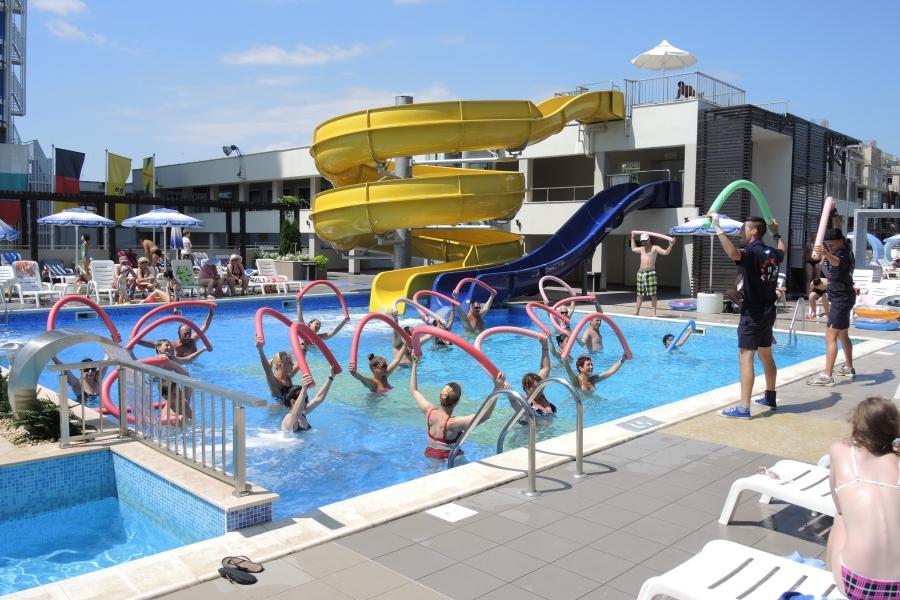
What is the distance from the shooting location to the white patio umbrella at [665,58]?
25109 mm

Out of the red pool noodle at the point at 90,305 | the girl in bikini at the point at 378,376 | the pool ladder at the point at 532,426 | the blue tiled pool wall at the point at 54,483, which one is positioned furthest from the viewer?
the girl in bikini at the point at 378,376

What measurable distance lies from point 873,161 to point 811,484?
86041mm

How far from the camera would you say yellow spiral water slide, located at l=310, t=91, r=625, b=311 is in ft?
62.5

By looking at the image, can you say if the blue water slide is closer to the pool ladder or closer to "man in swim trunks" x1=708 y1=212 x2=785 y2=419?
"man in swim trunks" x1=708 y1=212 x2=785 y2=419

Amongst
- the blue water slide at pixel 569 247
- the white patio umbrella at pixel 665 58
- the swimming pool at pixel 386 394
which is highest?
the white patio umbrella at pixel 665 58

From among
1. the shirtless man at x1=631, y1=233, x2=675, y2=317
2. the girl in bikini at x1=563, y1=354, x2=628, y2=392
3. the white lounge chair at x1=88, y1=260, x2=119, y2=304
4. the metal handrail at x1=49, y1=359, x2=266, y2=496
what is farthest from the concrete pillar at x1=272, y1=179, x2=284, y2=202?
the metal handrail at x1=49, y1=359, x2=266, y2=496

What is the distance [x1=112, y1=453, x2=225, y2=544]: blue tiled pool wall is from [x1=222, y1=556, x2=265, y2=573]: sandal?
66 centimetres

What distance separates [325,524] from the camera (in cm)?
Result: 449

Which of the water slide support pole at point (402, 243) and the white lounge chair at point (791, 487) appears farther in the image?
the water slide support pole at point (402, 243)

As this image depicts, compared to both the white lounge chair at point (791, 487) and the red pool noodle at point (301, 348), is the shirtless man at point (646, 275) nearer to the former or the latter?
the red pool noodle at point (301, 348)

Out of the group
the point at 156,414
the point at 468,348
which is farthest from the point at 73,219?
the point at 468,348

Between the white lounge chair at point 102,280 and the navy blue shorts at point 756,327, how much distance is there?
16.4 metres

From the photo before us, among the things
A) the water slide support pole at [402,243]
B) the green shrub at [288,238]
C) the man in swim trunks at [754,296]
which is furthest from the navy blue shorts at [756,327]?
the green shrub at [288,238]

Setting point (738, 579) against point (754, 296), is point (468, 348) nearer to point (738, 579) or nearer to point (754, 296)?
point (754, 296)
